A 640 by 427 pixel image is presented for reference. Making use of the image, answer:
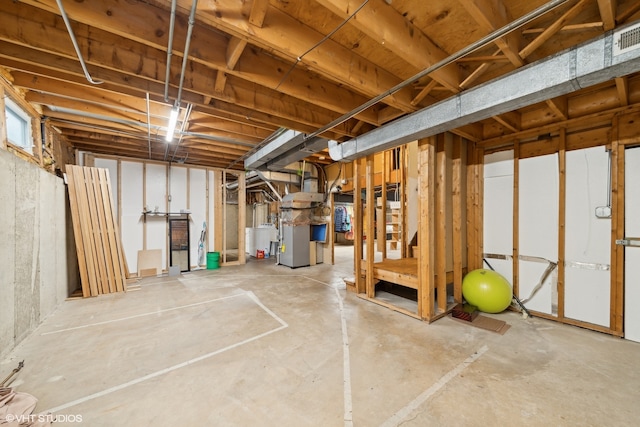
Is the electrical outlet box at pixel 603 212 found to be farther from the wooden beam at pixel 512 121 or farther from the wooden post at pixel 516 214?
the wooden beam at pixel 512 121

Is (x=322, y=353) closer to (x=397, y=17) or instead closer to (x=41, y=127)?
(x=397, y=17)

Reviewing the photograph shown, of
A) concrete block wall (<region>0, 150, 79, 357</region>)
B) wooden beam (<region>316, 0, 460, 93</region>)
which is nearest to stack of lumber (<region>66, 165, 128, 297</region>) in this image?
concrete block wall (<region>0, 150, 79, 357</region>)

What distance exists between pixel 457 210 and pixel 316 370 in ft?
9.23

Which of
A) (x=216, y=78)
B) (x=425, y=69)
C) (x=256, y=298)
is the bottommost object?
(x=256, y=298)

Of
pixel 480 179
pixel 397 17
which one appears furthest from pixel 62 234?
pixel 480 179

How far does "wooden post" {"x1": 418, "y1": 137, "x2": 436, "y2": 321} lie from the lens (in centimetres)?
306

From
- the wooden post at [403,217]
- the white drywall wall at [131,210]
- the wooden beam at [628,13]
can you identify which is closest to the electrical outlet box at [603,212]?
the wooden beam at [628,13]

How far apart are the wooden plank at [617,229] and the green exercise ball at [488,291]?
907mm

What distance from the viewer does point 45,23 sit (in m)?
1.85

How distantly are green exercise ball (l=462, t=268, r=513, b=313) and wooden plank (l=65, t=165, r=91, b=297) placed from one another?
5941 mm

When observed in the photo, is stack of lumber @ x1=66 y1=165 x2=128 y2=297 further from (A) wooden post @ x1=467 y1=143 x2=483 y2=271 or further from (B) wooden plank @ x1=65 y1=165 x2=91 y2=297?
(A) wooden post @ x1=467 y1=143 x2=483 y2=271

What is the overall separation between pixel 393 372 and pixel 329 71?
2622 mm

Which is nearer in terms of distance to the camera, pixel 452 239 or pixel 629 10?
pixel 629 10

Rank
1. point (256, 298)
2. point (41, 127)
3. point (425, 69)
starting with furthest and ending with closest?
point (256, 298) → point (41, 127) → point (425, 69)
